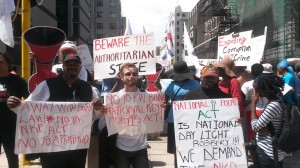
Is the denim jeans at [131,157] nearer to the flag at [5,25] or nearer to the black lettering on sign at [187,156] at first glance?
A: the black lettering on sign at [187,156]

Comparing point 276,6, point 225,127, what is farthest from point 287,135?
point 276,6

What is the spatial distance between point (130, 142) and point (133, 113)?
31 centimetres

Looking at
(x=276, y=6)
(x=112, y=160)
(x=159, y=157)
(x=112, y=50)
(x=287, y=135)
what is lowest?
(x=159, y=157)

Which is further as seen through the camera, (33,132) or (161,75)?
(161,75)

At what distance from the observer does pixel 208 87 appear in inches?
168

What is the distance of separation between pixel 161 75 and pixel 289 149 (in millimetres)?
5357

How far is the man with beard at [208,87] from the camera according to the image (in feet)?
→ 13.9

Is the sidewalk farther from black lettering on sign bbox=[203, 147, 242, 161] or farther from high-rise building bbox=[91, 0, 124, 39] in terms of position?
high-rise building bbox=[91, 0, 124, 39]

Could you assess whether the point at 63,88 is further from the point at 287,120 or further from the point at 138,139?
the point at 287,120

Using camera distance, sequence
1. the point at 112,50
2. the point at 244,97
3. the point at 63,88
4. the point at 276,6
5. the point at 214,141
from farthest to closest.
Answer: the point at 276,6
the point at 244,97
the point at 112,50
the point at 214,141
the point at 63,88

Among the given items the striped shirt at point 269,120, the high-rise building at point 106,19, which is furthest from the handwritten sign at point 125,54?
the high-rise building at point 106,19

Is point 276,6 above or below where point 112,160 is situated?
above

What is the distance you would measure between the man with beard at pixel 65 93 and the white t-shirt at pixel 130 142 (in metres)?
0.43

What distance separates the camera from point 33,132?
3908 mm
